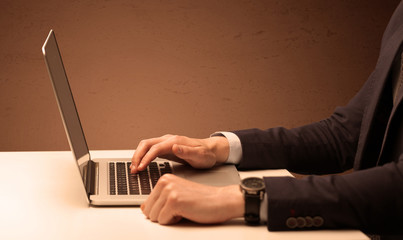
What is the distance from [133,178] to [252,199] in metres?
0.33

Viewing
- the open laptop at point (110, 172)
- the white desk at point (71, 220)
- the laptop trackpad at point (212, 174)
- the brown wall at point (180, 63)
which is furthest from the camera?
the brown wall at point (180, 63)

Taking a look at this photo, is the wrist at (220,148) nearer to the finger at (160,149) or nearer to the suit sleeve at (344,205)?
the finger at (160,149)

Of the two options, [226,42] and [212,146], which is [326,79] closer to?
[226,42]

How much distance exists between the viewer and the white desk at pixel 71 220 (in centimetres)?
91

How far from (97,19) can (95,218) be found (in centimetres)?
179

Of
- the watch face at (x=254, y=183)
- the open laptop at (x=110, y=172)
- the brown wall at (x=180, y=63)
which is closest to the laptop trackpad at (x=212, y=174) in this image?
the open laptop at (x=110, y=172)

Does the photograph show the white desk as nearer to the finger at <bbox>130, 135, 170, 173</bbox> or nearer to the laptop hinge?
the laptop hinge

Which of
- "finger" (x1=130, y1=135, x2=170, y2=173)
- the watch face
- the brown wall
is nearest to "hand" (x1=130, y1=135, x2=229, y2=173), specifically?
"finger" (x1=130, y1=135, x2=170, y2=173)

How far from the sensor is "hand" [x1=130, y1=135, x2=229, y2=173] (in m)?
1.18

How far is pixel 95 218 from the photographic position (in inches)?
38.7

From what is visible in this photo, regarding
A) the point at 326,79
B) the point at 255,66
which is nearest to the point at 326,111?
the point at 326,79

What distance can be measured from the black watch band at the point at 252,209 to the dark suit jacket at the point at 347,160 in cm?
3

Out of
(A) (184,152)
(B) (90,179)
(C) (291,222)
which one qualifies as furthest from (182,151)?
(C) (291,222)

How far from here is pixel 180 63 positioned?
2.65m
